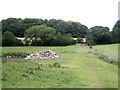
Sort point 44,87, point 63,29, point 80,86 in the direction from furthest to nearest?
point 63,29 → point 80,86 → point 44,87

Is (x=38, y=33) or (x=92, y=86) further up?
(x=38, y=33)

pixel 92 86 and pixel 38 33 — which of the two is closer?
pixel 92 86

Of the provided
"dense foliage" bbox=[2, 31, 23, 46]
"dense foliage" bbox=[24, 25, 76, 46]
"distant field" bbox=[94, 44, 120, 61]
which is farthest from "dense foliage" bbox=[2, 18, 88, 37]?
"distant field" bbox=[94, 44, 120, 61]

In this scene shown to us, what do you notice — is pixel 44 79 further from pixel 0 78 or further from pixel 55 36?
pixel 55 36

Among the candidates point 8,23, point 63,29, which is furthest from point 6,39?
point 63,29

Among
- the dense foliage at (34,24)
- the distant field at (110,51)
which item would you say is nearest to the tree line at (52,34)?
the dense foliage at (34,24)

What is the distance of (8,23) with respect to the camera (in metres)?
111

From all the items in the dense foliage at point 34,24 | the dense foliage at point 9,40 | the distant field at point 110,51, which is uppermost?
the dense foliage at point 34,24

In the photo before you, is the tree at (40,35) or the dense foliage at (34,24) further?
the dense foliage at (34,24)

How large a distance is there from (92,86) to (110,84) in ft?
5.98

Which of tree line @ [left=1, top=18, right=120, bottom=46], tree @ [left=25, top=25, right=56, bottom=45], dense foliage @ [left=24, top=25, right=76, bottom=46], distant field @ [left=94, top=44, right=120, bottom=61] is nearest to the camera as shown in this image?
distant field @ [left=94, top=44, right=120, bottom=61]

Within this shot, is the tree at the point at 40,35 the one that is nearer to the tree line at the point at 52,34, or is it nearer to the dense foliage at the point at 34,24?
the tree line at the point at 52,34

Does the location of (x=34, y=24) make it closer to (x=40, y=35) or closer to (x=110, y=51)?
(x=40, y=35)

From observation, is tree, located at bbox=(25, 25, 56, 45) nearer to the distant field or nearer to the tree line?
the tree line
